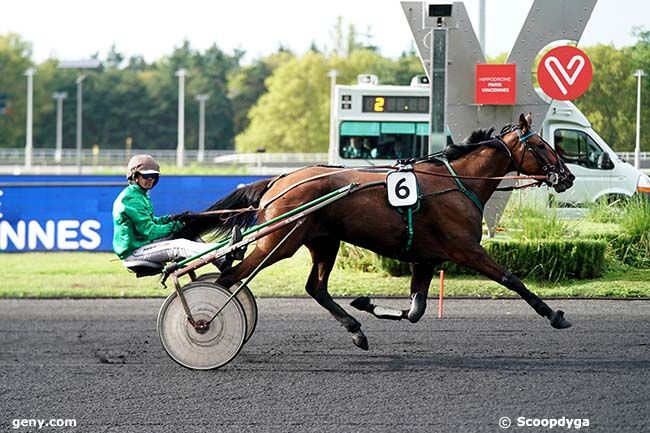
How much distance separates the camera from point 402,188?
24.3ft

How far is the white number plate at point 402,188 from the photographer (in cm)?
738

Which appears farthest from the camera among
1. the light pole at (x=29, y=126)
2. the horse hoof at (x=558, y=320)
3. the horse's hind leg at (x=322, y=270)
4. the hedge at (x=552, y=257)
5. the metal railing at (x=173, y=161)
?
the light pole at (x=29, y=126)

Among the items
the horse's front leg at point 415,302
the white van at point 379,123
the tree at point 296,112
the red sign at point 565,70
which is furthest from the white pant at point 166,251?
the tree at point 296,112

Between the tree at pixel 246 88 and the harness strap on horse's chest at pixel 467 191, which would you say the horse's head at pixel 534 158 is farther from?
the tree at pixel 246 88

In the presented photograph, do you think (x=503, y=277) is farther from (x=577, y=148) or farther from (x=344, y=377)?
(x=577, y=148)

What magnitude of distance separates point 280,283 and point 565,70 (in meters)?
4.24

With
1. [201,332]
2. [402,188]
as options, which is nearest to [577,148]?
[402,188]

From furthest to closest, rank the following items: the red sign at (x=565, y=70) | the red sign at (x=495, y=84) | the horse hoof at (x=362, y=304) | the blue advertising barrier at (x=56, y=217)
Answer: the blue advertising barrier at (x=56, y=217), the red sign at (x=495, y=84), the red sign at (x=565, y=70), the horse hoof at (x=362, y=304)

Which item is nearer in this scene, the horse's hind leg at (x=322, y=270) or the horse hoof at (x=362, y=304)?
the horse hoof at (x=362, y=304)

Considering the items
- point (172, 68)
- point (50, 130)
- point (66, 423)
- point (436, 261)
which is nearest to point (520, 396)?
point (436, 261)

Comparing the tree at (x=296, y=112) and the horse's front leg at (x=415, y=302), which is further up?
the tree at (x=296, y=112)

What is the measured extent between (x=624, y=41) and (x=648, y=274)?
135 inches

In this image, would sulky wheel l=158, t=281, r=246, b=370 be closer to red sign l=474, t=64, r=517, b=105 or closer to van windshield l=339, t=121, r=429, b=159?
red sign l=474, t=64, r=517, b=105

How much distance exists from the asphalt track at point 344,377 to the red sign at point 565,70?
352cm
